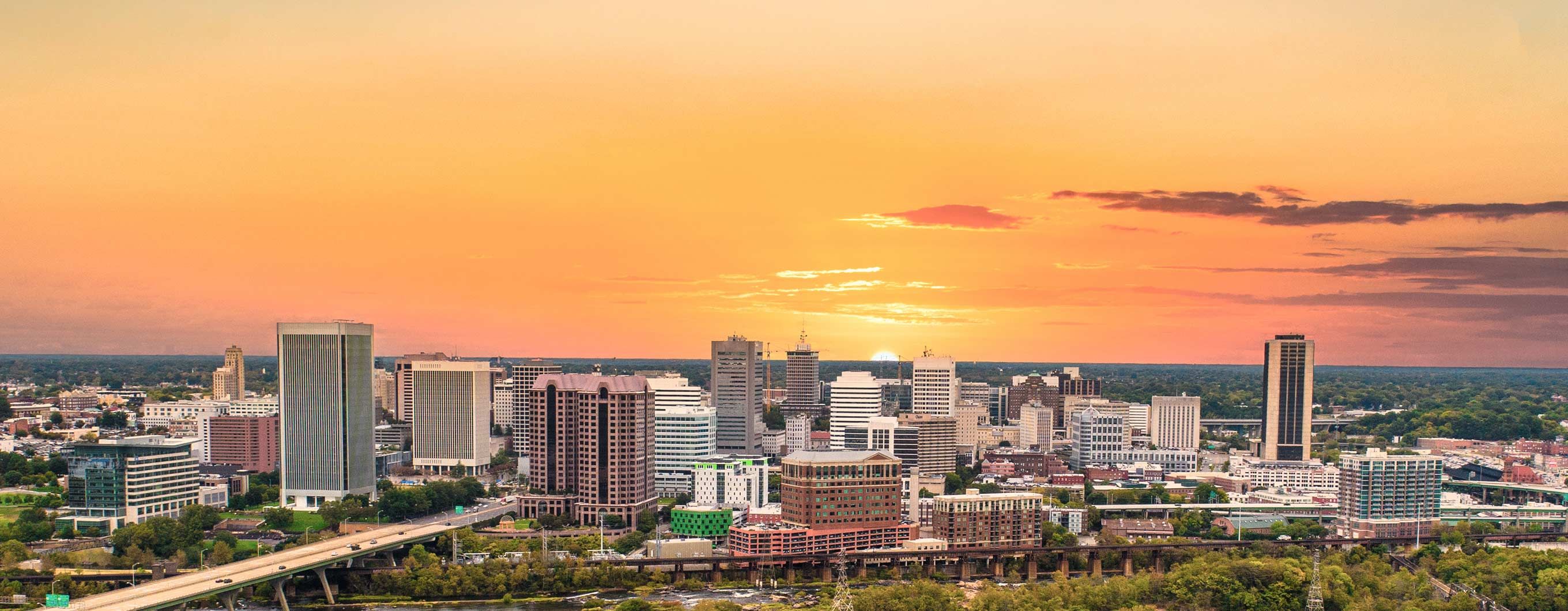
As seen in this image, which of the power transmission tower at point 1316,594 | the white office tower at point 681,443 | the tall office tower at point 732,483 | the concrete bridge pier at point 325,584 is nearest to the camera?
the power transmission tower at point 1316,594

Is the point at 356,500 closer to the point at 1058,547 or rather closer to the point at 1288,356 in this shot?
the point at 1058,547

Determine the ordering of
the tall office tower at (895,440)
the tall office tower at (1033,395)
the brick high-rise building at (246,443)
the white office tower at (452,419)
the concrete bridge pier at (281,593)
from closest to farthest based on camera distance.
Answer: the concrete bridge pier at (281,593) → the tall office tower at (895,440) → the brick high-rise building at (246,443) → the white office tower at (452,419) → the tall office tower at (1033,395)

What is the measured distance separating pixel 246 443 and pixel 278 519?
16.5 m

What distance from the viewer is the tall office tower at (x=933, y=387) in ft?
232

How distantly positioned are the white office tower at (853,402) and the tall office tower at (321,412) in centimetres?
2366

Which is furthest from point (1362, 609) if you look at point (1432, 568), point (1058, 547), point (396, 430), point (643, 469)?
point (396, 430)

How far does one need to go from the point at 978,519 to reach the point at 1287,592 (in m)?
11.6

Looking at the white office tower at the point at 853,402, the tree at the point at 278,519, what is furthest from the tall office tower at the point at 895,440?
the tree at the point at 278,519

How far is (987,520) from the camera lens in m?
42.8

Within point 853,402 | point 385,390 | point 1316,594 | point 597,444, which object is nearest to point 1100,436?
point 853,402

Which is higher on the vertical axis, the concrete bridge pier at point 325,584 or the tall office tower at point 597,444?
the tall office tower at point 597,444

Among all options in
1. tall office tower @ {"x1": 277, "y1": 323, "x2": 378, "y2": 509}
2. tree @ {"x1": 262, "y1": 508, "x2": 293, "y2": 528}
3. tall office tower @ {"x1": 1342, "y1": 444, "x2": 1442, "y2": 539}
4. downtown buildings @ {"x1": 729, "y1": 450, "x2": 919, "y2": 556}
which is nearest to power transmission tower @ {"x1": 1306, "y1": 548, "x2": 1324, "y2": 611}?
downtown buildings @ {"x1": 729, "y1": 450, "x2": 919, "y2": 556}

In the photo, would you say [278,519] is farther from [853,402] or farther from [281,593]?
[853,402]

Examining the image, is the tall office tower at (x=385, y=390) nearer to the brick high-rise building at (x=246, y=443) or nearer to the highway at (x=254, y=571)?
the brick high-rise building at (x=246, y=443)
